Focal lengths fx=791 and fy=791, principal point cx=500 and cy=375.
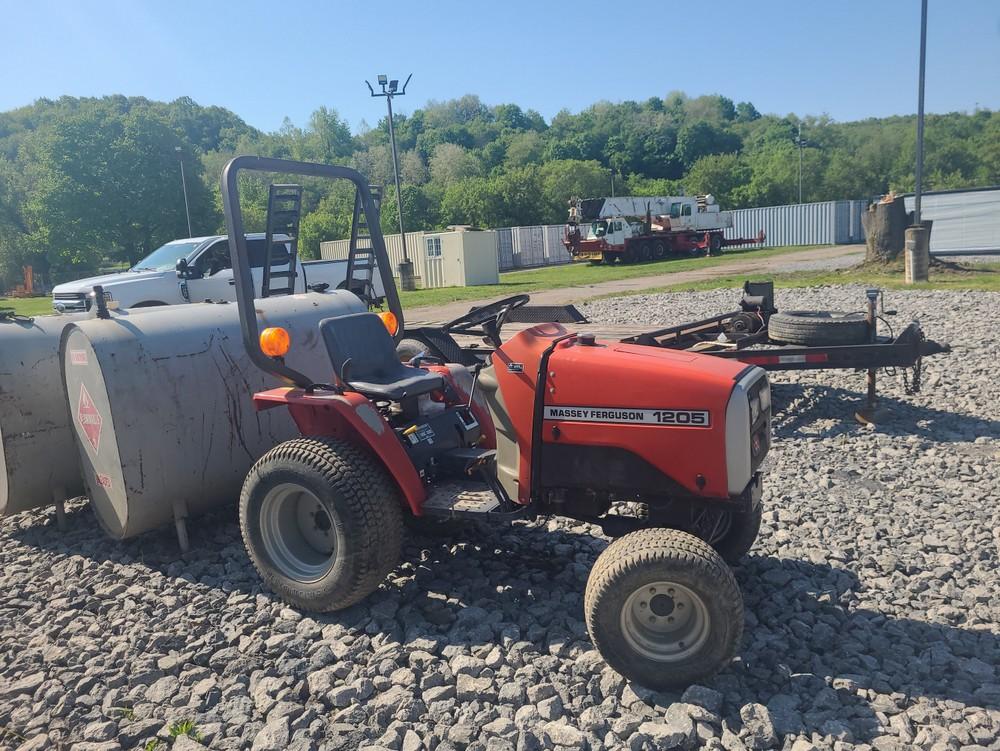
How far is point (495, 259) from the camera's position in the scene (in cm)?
2772

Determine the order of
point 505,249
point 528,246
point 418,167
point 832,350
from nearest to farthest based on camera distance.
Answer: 1. point 832,350
2. point 505,249
3. point 528,246
4. point 418,167

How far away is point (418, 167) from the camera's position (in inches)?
3391

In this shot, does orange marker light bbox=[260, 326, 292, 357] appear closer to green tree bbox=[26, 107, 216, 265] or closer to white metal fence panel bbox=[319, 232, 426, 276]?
white metal fence panel bbox=[319, 232, 426, 276]

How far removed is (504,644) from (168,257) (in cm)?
1242

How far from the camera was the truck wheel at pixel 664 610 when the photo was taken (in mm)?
3084

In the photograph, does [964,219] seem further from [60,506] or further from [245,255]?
[60,506]

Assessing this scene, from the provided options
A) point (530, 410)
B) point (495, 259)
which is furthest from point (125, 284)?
point (495, 259)

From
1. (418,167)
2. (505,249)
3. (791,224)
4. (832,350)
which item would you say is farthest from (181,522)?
(418,167)

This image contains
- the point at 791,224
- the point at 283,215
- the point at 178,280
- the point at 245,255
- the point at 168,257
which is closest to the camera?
the point at 245,255

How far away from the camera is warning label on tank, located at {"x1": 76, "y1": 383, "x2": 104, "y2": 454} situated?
179 inches

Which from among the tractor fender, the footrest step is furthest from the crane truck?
the footrest step

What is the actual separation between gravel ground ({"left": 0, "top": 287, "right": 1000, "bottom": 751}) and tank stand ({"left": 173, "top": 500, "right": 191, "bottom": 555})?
89mm

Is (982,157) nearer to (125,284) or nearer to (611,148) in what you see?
(611,148)

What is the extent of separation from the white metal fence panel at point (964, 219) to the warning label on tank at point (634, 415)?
2751 centimetres
